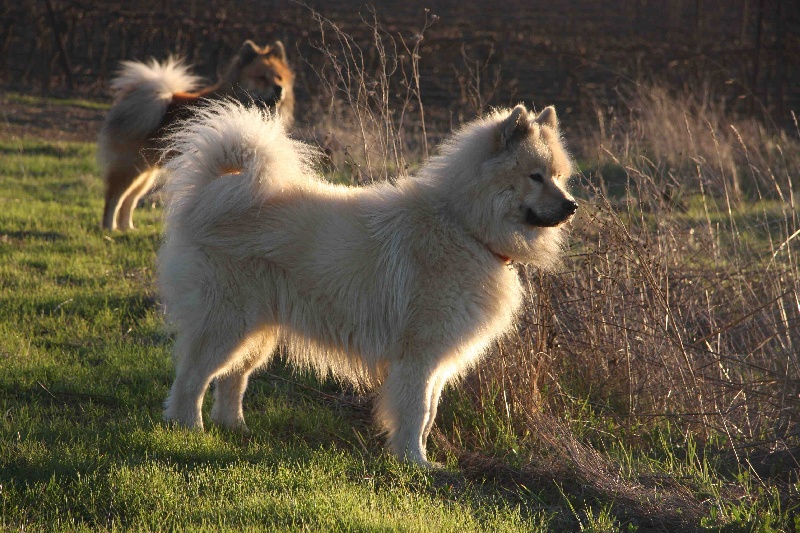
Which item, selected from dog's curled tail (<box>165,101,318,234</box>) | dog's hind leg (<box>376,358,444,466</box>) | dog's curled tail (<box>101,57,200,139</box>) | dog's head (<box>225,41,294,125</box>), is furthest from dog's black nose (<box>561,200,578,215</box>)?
dog's head (<box>225,41,294,125</box>)

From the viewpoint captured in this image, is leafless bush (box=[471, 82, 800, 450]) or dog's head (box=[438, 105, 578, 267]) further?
leafless bush (box=[471, 82, 800, 450])

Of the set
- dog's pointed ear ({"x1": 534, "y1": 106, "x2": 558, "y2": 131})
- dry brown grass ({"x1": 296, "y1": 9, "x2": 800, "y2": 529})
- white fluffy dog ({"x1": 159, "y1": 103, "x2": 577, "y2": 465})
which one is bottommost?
dry brown grass ({"x1": 296, "y1": 9, "x2": 800, "y2": 529})

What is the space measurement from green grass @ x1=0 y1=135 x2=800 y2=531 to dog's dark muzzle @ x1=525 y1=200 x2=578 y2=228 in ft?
3.71

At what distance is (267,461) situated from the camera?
3.90m

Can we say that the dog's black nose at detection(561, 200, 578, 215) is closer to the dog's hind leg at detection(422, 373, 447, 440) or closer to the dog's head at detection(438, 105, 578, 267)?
the dog's head at detection(438, 105, 578, 267)

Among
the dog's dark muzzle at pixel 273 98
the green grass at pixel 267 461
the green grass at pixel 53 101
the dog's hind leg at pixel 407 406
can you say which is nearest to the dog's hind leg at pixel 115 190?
the dog's dark muzzle at pixel 273 98

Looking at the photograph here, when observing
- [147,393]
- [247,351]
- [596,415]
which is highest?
[247,351]

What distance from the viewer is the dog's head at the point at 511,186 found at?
412 centimetres

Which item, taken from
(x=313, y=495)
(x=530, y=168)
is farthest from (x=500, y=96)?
(x=313, y=495)

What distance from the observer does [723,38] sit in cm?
2169

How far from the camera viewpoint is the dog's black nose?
405cm

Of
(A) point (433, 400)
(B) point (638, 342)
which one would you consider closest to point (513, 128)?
(A) point (433, 400)

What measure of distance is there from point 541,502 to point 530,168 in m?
1.62

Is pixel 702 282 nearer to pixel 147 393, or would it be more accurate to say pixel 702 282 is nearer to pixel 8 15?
pixel 147 393
